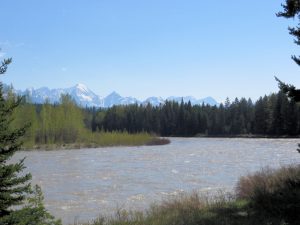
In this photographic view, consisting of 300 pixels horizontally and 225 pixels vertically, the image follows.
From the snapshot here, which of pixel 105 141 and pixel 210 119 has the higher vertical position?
pixel 210 119

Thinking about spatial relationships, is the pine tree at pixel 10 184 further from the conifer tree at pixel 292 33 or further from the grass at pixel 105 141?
the grass at pixel 105 141

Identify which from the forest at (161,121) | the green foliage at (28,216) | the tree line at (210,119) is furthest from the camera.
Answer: the tree line at (210,119)

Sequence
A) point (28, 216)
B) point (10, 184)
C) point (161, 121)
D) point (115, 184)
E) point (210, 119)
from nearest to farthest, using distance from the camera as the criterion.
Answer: point (28, 216)
point (10, 184)
point (115, 184)
point (210, 119)
point (161, 121)

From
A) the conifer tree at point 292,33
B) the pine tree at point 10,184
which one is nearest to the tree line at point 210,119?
the conifer tree at point 292,33

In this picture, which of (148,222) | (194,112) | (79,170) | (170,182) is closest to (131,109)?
(194,112)

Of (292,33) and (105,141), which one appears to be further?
(105,141)

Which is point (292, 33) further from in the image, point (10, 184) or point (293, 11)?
point (10, 184)

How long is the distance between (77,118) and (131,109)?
71068 mm

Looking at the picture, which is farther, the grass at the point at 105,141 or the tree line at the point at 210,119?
the tree line at the point at 210,119

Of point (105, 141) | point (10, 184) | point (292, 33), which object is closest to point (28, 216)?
point (10, 184)

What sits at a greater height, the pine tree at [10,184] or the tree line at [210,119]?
the tree line at [210,119]

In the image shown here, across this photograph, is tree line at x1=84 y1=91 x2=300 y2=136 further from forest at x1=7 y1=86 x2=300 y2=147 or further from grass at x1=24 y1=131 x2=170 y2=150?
grass at x1=24 y1=131 x2=170 y2=150

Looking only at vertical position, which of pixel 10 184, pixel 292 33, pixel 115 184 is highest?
pixel 292 33

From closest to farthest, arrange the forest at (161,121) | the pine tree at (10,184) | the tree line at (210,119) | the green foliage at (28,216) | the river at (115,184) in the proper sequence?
the green foliage at (28,216), the pine tree at (10,184), the river at (115,184), the forest at (161,121), the tree line at (210,119)
